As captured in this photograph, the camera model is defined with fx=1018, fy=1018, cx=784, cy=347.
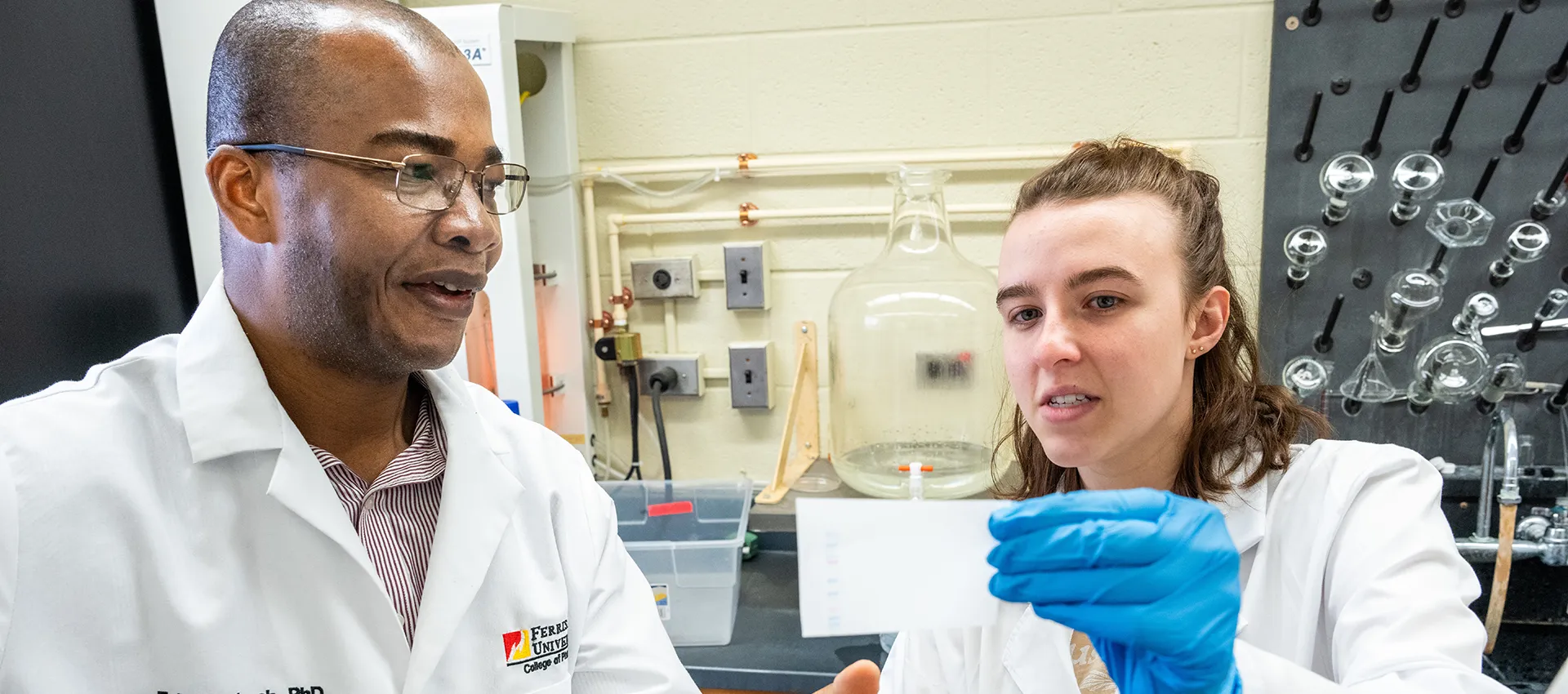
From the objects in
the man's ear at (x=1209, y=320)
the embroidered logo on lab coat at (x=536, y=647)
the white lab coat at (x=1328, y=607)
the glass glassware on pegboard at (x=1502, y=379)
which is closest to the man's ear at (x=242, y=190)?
the embroidered logo on lab coat at (x=536, y=647)

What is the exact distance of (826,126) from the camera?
6.50ft

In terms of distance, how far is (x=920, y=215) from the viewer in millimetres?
1786

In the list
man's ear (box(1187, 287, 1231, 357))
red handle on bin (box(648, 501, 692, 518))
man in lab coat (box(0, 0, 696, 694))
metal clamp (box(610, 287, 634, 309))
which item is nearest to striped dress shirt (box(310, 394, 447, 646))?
man in lab coat (box(0, 0, 696, 694))

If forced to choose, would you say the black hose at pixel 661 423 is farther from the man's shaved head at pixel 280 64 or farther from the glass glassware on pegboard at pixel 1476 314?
the glass glassware on pegboard at pixel 1476 314

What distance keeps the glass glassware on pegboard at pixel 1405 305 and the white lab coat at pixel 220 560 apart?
1.34 meters

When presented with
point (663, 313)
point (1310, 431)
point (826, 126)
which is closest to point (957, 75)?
point (826, 126)

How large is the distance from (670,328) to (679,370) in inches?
3.5

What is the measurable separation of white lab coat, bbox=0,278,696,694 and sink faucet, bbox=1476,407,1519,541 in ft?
4.18

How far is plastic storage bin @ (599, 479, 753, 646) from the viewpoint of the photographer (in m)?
1.57

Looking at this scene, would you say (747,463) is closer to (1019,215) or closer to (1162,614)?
(1019,215)

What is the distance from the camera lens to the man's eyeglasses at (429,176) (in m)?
0.99

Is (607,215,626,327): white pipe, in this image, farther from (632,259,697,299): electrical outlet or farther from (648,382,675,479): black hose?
(648,382,675,479): black hose

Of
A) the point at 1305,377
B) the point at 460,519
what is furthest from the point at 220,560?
the point at 1305,377

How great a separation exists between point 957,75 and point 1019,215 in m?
0.86
